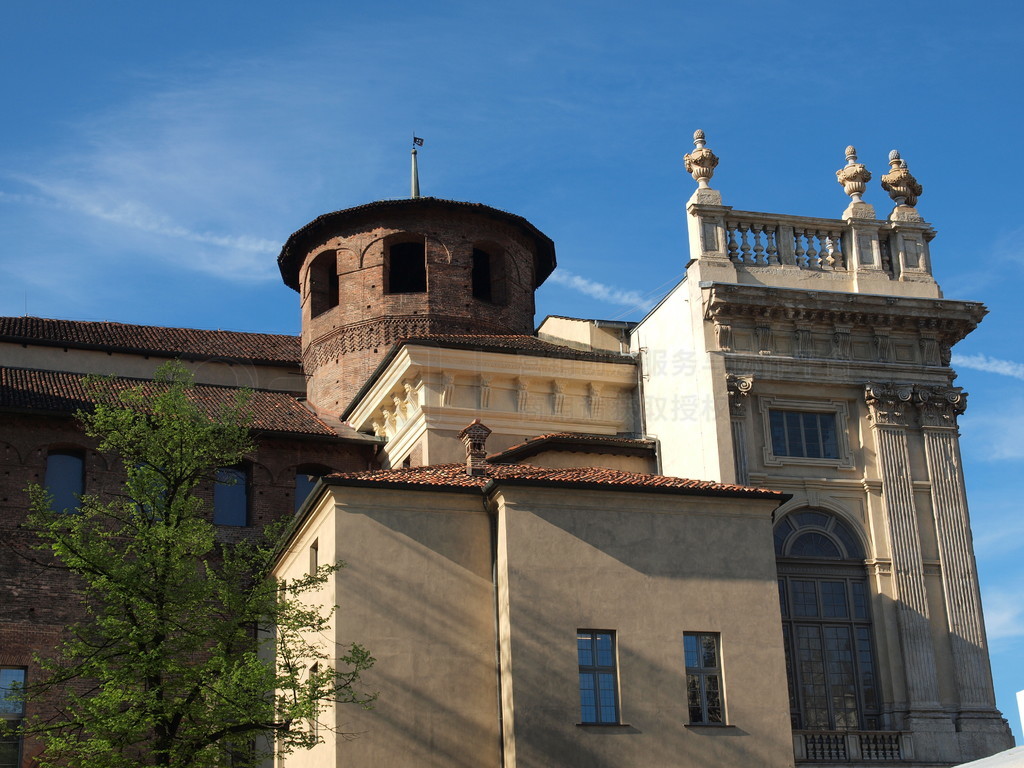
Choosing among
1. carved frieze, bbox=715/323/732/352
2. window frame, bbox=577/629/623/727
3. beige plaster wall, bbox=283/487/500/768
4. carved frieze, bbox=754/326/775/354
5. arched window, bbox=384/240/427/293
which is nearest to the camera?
beige plaster wall, bbox=283/487/500/768

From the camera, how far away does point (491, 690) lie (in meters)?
21.7

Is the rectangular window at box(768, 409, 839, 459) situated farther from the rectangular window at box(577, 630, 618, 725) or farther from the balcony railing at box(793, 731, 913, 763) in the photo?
the rectangular window at box(577, 630, 618, 725)

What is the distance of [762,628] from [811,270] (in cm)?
894

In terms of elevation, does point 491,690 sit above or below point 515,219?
below

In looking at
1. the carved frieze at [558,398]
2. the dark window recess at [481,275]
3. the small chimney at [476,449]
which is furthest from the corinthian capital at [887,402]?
the dark window recess at [481,275]

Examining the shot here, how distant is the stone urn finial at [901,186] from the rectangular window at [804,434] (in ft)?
17.3

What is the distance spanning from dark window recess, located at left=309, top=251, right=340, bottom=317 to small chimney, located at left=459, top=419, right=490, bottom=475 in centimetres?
1257

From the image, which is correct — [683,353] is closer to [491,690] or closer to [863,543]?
[863,543]

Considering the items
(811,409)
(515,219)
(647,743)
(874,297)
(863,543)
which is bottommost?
(647,743)

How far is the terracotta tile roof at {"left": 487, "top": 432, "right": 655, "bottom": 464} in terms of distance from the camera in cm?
2792

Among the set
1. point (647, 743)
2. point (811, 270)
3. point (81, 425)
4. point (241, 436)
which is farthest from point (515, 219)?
point (647, 743)

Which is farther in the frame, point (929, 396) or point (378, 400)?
point (378, 400)

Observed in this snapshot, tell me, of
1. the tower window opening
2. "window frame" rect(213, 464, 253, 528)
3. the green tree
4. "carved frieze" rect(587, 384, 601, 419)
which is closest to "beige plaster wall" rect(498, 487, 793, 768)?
the green tree

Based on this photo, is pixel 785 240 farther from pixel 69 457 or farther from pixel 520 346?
pixel 69 457
